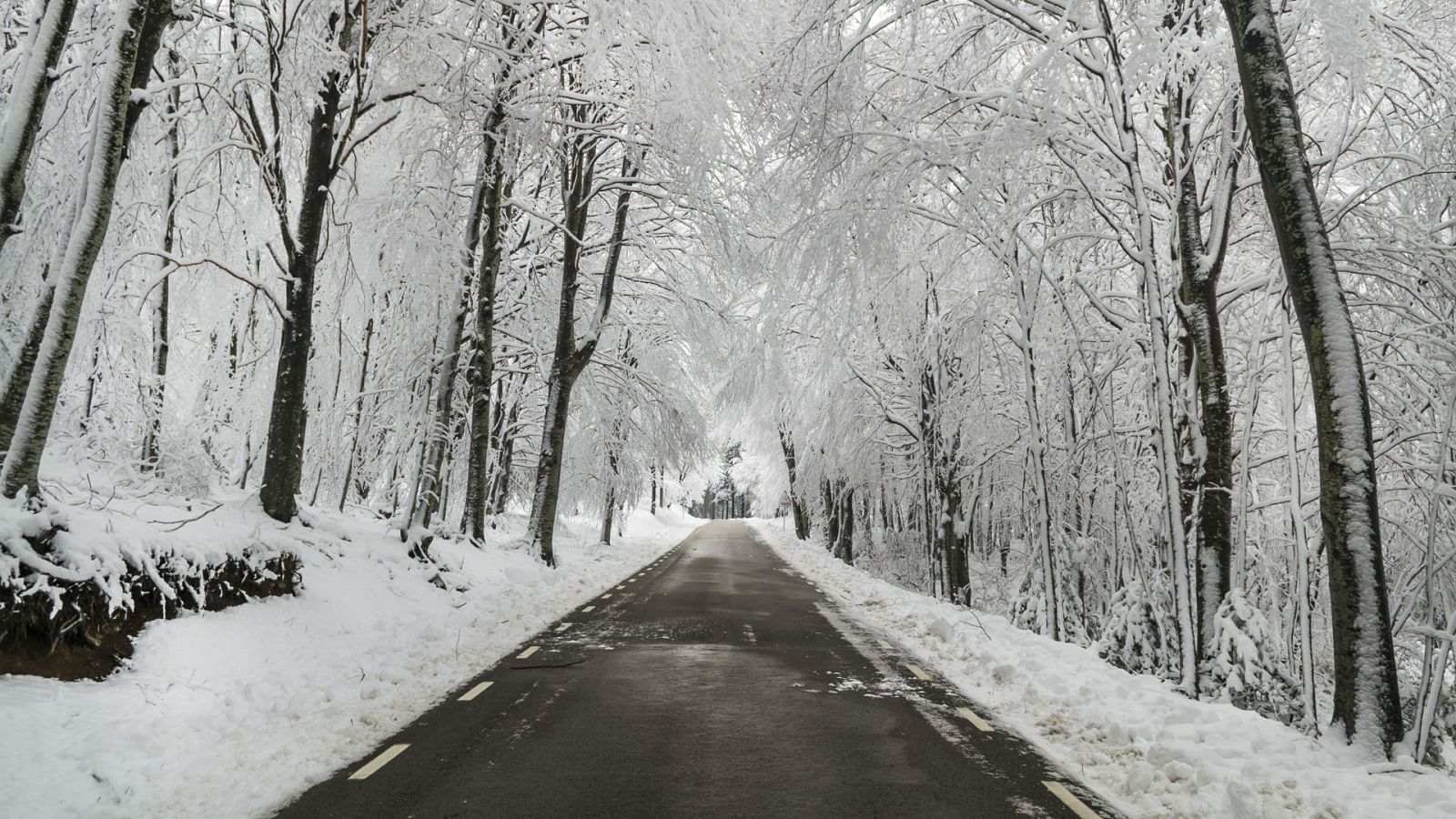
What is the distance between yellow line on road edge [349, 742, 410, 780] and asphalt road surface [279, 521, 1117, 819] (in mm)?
26

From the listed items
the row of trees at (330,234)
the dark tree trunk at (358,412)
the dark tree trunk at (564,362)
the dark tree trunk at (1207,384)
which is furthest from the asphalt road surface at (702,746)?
the dark tree trunk at (358,412)

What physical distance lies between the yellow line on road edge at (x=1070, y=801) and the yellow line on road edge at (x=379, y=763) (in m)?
4.37

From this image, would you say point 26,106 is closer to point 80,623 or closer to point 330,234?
point 80,623

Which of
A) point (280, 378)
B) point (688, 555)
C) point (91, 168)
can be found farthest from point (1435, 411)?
point (688, 555)

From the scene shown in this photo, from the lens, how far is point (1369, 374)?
8195 millimetres

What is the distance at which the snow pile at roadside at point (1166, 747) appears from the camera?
189 inches

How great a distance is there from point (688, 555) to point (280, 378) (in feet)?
73.5

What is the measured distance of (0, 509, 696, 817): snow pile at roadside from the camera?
189 inches

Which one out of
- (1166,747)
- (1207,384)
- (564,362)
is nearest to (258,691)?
(1166,747)

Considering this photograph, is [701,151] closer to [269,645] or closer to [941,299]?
[941,299]

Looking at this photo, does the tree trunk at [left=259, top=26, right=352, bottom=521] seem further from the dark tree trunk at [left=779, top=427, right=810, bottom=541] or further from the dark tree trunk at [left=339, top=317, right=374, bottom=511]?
the dark tree trunk at [left=779, top=427, right=810, bottom=541]

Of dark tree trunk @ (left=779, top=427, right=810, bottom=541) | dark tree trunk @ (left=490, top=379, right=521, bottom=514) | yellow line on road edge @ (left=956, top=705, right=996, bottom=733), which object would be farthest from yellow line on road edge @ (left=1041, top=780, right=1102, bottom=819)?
dark tree trunk @ (left=779, top=427, right=810, bottom=541)

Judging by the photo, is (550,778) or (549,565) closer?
(550,778)

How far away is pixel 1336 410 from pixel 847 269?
533 cm
